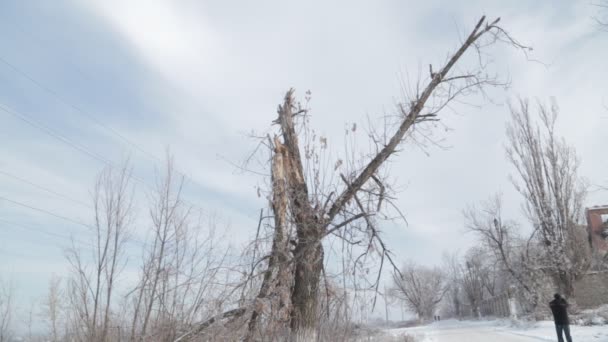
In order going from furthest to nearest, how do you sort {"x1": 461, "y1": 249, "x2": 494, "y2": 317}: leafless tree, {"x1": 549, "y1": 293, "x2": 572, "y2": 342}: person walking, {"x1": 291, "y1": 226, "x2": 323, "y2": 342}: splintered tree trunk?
{"x1": 461, "y1": 249, "x2": 494, "y2": 317}: leafless tree → {"x1": 549, "y1": 293, "x2": 572, "y2": 342}: person walking → {"x1": 291, "y1": 226, "x2": 323, "y2": 342}: splintered tree trunk

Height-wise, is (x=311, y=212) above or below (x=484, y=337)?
above

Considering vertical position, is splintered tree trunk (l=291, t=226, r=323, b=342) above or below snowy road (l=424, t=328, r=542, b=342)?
above

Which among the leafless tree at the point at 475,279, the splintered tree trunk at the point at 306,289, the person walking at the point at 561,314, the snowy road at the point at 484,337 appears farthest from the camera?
the leafless tree at the point at 475,279

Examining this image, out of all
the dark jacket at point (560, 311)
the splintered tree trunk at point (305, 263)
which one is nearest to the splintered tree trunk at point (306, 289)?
the splintered tree trunk at point (305, 263)

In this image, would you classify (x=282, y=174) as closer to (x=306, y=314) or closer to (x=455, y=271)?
(x=306, y=314)

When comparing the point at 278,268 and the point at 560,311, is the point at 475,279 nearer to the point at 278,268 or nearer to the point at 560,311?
the point at 560,311

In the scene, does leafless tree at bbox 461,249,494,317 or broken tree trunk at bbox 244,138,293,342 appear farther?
leafless tree at bbox 461,249,494,317

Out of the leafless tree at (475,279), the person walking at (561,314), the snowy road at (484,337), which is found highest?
the leafless tree at (475,279)

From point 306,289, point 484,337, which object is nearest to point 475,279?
point 484,337

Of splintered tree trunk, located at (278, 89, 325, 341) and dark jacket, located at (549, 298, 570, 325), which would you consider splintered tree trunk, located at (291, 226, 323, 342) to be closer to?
splintered tree trunk, located at (278, 89, 325, 341)

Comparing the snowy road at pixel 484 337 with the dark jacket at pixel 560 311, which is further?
the snowy road at pixel 484 337

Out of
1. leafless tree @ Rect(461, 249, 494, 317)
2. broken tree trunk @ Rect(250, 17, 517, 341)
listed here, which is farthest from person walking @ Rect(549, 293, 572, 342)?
leafless tree @ Rect(461, 249, 494, 317)

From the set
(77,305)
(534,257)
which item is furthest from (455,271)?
(77,305)

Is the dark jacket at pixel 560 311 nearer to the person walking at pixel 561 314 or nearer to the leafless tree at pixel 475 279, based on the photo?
the person walking at pixel 561 314
